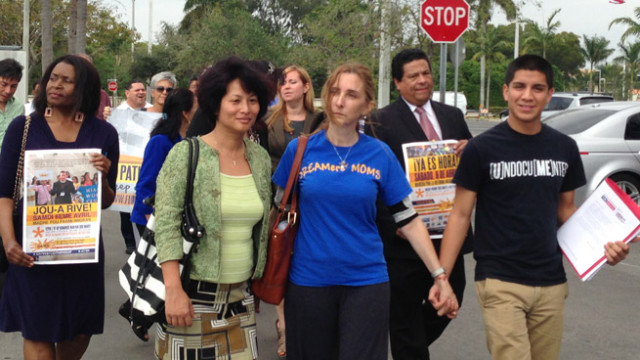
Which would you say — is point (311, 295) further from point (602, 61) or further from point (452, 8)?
point (602, 61)

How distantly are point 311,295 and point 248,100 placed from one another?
90 centimetres

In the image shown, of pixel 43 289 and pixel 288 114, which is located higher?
pixel 288 114

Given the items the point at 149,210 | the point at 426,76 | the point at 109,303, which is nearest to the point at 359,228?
the point at 426,76

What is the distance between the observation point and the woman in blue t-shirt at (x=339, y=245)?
137 inches

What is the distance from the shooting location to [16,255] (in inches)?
150

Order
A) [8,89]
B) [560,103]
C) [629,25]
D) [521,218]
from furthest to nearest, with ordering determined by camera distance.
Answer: [629,25] < [560,103] < [8,89] < [521,218]

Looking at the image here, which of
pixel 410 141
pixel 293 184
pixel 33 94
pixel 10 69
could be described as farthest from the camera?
pixel 10 69

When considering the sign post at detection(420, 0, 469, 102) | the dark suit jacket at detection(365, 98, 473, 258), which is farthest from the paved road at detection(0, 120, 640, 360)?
the sign post at detection(420, 0, 469, 102)

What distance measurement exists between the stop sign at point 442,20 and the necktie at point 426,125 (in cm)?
571

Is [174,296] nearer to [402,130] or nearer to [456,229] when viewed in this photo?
[456,229]

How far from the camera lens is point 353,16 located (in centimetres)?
1948

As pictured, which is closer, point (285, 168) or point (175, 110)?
point (285, 168)

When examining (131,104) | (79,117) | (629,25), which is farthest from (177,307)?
(629,25)

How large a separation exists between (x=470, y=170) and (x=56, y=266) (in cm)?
208
